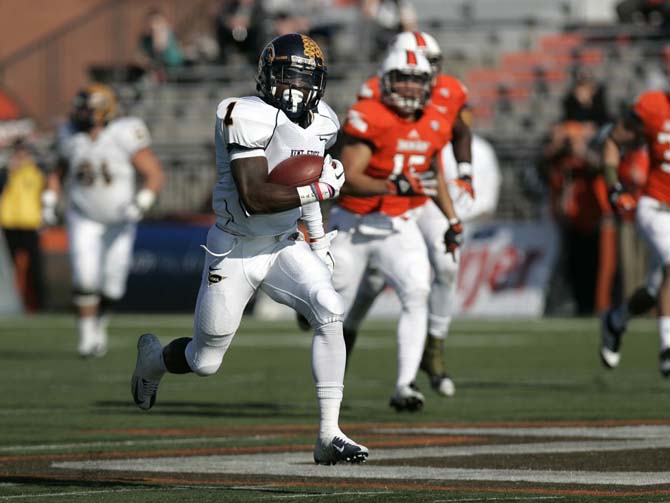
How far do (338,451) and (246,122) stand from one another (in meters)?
1.29

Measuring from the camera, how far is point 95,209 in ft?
44.4

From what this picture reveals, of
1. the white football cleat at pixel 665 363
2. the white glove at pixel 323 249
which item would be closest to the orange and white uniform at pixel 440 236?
the white football cleat at pixel 665 363

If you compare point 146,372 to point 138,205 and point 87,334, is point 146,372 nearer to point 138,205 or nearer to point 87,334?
point 138,205

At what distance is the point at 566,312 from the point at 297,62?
12.4m

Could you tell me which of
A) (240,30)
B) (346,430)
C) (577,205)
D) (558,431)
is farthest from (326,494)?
(240,30)

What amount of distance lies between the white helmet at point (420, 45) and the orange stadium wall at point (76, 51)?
60.6ft

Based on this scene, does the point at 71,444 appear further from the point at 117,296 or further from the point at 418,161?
the point at 117,296

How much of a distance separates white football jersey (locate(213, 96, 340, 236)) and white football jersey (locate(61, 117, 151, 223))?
6938 millimetres

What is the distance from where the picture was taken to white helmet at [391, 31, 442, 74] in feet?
30.7

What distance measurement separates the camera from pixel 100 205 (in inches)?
534

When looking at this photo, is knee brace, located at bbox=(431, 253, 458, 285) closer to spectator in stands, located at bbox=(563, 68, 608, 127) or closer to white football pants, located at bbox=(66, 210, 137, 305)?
white football pants, located at bbox=(66, 210, 137, 305)

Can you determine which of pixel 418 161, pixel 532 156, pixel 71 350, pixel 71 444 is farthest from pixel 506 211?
pixel 71 444

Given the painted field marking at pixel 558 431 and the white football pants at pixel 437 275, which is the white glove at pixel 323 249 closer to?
the painted field marking at pixel 558 431

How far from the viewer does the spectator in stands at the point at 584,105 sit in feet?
62.3
